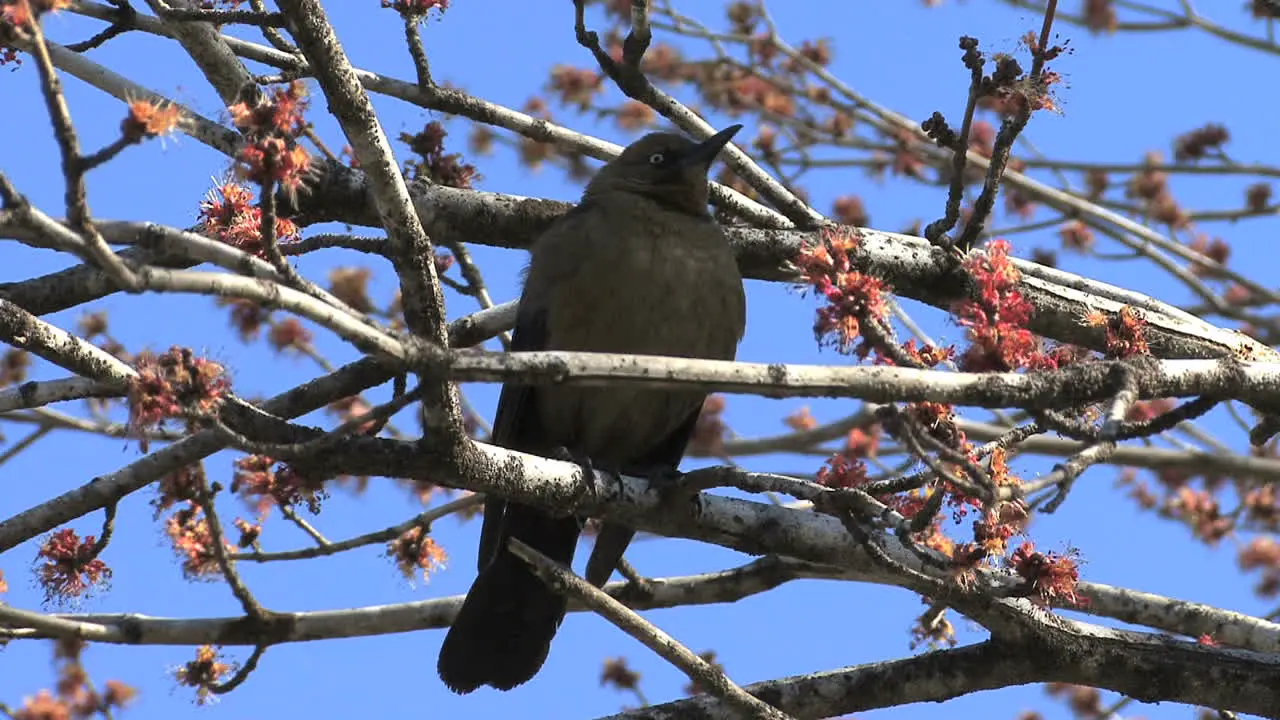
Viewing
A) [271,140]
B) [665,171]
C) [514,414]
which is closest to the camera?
[271,140]

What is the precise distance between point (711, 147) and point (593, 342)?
899mm

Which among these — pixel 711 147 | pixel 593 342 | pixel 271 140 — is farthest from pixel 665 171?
pixel 271 140

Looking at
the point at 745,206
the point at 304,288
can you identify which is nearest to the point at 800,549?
the point at 745,206

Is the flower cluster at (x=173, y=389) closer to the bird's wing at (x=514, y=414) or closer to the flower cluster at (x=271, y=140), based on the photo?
the flower cluster at (x=271, y=140)

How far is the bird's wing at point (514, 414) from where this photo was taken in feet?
18.2

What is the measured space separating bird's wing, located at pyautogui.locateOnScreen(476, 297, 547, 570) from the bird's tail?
5cm

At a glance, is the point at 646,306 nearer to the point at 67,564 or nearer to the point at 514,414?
the point at 514,414

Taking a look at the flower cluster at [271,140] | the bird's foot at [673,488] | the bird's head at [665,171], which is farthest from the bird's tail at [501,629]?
the flower cluster at [271,140]

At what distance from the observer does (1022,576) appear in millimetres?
3791

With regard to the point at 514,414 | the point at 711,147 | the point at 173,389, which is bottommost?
the point at 173,389

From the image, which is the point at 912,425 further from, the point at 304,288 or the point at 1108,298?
the point at 1108,298

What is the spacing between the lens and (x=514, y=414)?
5770 mm

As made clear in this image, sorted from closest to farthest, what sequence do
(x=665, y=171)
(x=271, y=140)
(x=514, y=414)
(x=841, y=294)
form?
(x=271, y=140)
(x=841, y=294)
(x=514, y=414)
(x=665, y=171)

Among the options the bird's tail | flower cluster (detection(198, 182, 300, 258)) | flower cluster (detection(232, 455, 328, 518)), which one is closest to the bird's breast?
the bird's tail
